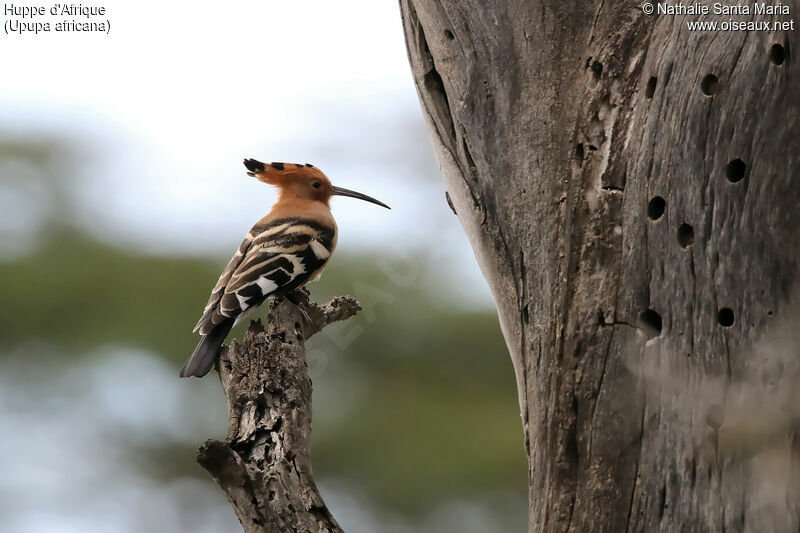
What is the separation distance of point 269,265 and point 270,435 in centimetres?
128

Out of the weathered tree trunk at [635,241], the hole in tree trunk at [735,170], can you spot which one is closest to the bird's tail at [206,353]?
the weathered tree trunk at [635,241]

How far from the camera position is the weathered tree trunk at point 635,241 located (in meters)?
2.16

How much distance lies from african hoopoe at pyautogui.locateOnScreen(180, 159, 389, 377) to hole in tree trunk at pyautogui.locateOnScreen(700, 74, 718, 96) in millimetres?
1741

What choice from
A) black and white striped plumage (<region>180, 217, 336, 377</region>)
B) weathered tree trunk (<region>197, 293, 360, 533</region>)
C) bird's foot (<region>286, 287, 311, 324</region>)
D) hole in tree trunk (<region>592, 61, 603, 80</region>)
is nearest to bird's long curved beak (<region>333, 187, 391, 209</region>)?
black and white striped plumage (<region>180, 217, 336, 377</region>)

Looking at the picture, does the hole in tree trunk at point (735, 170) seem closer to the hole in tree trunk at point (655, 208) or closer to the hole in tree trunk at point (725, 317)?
the hole in tree trunk at point (655, 208)

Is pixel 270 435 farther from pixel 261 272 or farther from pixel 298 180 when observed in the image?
pixel 298 180

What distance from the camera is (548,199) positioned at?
2.52 m

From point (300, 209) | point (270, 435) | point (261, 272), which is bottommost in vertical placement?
point (270, 435)

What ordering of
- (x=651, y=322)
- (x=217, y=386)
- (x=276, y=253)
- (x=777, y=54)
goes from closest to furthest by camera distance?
(x=777, y=54) < (x=651, y=322) < (x=276, y=253) < (x=217, y=386)

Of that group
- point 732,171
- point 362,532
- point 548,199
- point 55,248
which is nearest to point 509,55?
point 548,199

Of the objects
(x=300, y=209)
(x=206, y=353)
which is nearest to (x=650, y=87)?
(x=206, y=353)

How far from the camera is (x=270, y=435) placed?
262 centimetres

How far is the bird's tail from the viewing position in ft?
10.2

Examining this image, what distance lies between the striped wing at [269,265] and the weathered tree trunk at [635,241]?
3.65ft
